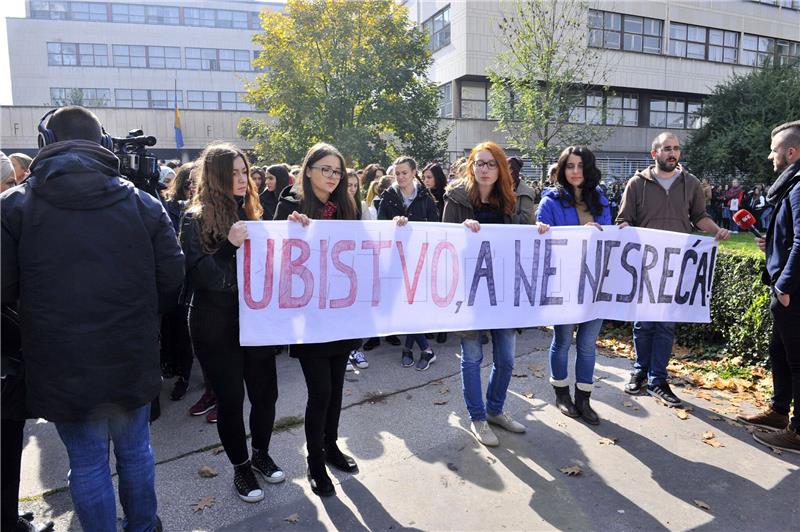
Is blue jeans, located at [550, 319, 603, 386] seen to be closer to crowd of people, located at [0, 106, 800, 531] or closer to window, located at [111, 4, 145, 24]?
crowd of people, located at [0, 106, 800, 531]

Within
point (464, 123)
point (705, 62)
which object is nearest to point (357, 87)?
point (464, 123)

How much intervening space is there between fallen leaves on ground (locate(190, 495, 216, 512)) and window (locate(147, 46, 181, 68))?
57.5 meters

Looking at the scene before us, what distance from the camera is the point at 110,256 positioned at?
2381mm

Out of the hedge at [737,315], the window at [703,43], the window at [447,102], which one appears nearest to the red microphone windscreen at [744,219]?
the hedge at [737,315]

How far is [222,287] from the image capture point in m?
3.21

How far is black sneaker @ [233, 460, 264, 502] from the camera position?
3.36 m

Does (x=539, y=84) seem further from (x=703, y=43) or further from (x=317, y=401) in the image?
(x=317, y=401)

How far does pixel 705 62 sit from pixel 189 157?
31479mm

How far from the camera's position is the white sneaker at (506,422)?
4293 mm

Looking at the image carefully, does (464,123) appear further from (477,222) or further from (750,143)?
(477,222)

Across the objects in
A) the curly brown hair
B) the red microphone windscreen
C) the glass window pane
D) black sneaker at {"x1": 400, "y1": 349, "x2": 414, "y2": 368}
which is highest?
the glass window pane

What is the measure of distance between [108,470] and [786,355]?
4.55 m

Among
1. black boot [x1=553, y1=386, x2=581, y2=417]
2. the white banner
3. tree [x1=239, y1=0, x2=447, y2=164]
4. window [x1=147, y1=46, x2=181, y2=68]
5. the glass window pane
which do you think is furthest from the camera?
window [x1=147, y1=46, x2=181, y2=68]

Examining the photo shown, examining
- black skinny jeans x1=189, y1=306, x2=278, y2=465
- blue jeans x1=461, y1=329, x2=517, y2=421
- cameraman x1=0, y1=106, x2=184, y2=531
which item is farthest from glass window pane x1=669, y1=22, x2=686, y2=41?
cameraman x1=0, y1=106, x2=184, y2=531
